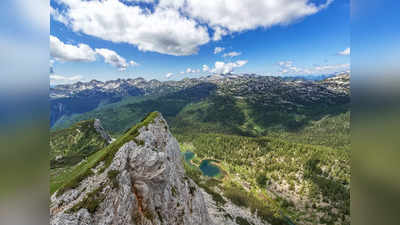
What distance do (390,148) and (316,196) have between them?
73.5 m

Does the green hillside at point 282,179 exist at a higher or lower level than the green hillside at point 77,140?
lower

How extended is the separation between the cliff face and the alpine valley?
6 cm

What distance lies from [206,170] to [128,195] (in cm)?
6834

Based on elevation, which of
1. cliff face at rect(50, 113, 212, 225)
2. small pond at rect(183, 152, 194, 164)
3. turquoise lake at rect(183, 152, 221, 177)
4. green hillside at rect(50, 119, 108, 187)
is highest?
cliff face at rect(50, 113, 212, 225)

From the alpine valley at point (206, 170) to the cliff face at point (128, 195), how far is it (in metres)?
0.06

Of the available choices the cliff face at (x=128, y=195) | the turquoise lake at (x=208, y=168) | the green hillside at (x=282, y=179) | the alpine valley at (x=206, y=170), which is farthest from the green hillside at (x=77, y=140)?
the turquoise lake at (x=208, y=168)

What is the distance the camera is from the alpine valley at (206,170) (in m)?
10.5

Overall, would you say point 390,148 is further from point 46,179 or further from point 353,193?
point 46,179

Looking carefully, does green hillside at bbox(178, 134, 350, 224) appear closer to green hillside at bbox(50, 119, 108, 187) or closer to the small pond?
the small pond

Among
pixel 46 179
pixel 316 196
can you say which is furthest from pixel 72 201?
pixel 316 196

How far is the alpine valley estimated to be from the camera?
1048cm

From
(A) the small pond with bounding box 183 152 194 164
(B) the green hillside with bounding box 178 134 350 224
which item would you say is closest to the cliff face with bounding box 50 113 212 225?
(B) the green hillside with bounding box 178 134 350 224

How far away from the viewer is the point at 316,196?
56.0 m

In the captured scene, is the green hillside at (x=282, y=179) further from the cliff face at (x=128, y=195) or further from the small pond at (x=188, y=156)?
the cliff face at (x=128, y=195)
